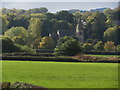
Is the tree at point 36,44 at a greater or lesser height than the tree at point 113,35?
lesser

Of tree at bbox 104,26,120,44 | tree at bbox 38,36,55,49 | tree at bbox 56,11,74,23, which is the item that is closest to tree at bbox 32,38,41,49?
tree at bbox 38,36,55,49

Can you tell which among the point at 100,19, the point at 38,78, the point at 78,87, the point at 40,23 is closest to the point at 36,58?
the point at 38,78

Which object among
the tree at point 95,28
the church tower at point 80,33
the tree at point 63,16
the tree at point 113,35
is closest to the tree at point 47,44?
the tree at point 113,35

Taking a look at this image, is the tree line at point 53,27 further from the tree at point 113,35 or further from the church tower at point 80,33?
the church tower at point 80,33

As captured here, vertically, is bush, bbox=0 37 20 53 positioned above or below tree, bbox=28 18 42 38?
below

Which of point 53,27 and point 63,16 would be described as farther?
point 63,16

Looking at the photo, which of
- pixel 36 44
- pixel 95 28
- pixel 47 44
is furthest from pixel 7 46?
pixel 95 28

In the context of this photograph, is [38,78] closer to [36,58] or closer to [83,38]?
[36,58]

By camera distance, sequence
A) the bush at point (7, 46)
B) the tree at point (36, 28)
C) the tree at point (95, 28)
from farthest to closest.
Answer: the tree at point (95, 28) < the tree at point (36, 28) < the bush at point (7, 46)

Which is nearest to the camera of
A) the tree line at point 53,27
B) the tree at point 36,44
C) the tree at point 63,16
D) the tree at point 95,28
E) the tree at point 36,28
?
the tree at point 36,44

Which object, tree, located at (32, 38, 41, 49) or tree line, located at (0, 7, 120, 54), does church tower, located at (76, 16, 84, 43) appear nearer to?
tree line, located at (0, 7, 120, 54)

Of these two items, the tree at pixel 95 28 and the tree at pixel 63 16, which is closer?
the tree at pixel 95 28

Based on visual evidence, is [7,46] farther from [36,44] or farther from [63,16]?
[63,16]

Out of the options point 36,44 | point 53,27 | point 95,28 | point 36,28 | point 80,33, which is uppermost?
point 53,27
